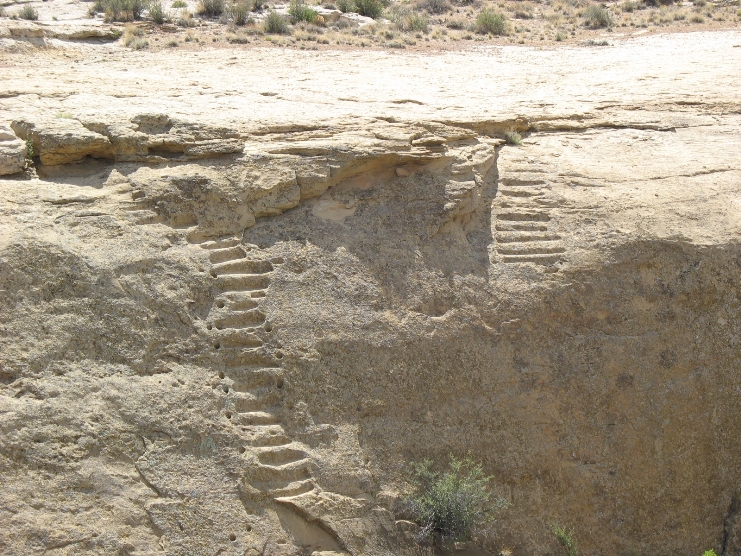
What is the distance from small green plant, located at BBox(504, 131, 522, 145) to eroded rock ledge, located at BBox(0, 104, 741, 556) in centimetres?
39

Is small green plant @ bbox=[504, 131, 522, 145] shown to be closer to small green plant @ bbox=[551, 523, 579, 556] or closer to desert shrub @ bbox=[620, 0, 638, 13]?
small green plant @ bbox=[551, 523, 579, 556]

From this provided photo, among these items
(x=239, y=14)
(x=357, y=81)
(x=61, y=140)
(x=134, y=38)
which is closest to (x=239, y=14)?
(x=239, y=14)

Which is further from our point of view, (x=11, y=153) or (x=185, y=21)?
(x=185, y=21)

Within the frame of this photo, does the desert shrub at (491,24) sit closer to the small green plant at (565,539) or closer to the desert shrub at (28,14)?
the desert shrub at (28,14)

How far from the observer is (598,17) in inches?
647

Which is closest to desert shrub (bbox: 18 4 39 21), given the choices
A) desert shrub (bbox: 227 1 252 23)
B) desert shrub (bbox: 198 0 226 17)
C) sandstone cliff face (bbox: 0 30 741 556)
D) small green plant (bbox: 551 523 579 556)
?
desert shrub (bbox: 198 0 226 17)

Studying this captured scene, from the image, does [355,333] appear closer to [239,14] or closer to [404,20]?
[239,14]

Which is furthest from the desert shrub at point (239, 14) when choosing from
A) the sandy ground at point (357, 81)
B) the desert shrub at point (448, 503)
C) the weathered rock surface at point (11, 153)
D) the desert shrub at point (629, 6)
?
the desert shrub at point (448, 503)

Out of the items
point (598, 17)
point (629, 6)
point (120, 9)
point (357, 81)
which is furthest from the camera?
point (629, 6)

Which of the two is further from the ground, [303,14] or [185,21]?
[303,14]

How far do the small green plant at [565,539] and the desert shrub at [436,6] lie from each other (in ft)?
45.6

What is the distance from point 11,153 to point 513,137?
15.6 ft

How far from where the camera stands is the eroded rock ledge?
618cm

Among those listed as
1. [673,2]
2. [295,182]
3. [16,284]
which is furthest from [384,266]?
[673,2]
